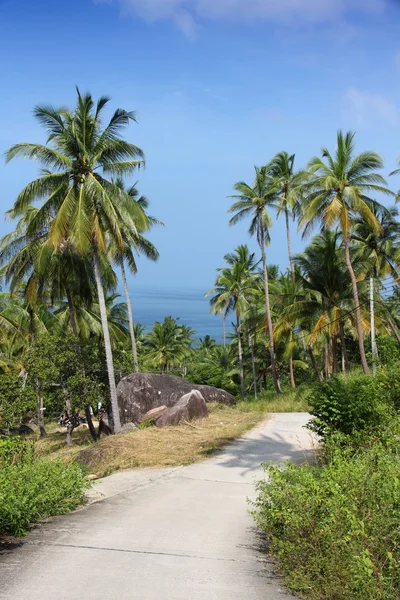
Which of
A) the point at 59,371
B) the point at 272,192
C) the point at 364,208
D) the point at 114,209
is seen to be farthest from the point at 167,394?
the point at 272,192

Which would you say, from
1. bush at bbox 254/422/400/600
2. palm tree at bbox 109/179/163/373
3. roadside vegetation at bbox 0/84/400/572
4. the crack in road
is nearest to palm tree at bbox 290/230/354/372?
roadside vegetation at bbox 0/84/400/572

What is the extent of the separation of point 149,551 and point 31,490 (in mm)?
1655

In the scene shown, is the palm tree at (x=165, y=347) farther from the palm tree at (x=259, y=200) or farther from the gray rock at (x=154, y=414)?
the gray rock at (x=154, y=414)

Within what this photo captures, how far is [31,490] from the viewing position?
6961mm

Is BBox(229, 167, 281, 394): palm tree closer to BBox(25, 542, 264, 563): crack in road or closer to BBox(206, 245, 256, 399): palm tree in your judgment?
BBox(206, 245, 256, 399): palm tree

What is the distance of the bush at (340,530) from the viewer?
4.55 metres

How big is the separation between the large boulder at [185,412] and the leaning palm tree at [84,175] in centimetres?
278

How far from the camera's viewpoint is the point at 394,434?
9242 mm

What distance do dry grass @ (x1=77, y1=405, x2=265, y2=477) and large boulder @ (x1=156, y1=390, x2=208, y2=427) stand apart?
14.2 inches

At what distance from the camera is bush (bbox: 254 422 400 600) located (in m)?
4.55

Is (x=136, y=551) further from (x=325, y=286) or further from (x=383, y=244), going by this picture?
(x=383, y=244)

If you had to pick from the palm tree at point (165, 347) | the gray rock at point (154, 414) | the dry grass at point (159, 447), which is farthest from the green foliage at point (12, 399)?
the palm tree at point (165, 347)

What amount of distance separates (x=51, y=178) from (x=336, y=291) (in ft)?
47.1

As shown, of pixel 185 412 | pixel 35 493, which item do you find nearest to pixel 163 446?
pixel 185 412
